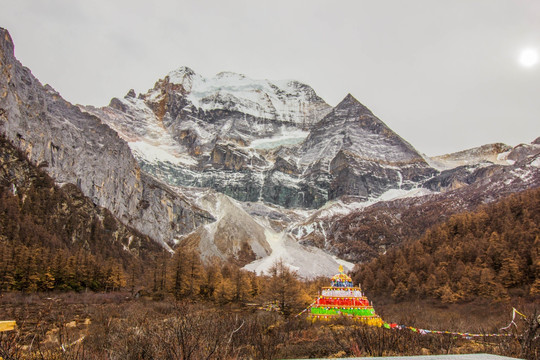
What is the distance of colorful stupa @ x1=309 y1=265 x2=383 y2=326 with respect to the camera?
34.0 meters

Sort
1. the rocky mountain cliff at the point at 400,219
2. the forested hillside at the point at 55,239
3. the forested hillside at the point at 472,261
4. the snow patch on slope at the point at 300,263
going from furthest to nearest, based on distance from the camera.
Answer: the rocky mountain cliff at the point at 400,219 < the snow patch on slope at the point at 300,263 < the forested hillside at the point at 55,239 < the forested hillside at the point at 472,261

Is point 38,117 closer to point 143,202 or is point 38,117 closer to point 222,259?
point 143,202

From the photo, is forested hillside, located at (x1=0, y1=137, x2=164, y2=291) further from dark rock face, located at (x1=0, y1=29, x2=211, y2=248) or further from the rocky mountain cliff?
the rocky mountain cliff

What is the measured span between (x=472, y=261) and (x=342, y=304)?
3030 centimetres

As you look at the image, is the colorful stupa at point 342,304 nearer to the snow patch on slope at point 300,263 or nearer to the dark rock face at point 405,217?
the snow patch on slope at point 300,263

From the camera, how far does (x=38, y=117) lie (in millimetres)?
106938

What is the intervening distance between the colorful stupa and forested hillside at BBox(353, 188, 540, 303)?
18.3 m

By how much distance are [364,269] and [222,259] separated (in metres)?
67.6

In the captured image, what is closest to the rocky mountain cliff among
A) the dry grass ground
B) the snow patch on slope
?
the snow patch on slope

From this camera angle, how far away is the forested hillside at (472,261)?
45.1 meters

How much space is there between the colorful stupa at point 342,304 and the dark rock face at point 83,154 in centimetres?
9186

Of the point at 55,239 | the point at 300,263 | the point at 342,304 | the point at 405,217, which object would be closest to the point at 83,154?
the point at 55,239

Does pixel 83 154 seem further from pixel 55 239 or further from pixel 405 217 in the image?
pixel 405 217

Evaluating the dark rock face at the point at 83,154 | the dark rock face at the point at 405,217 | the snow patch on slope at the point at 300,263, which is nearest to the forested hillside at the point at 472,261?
the snow patch on slope at the point at 300,263
